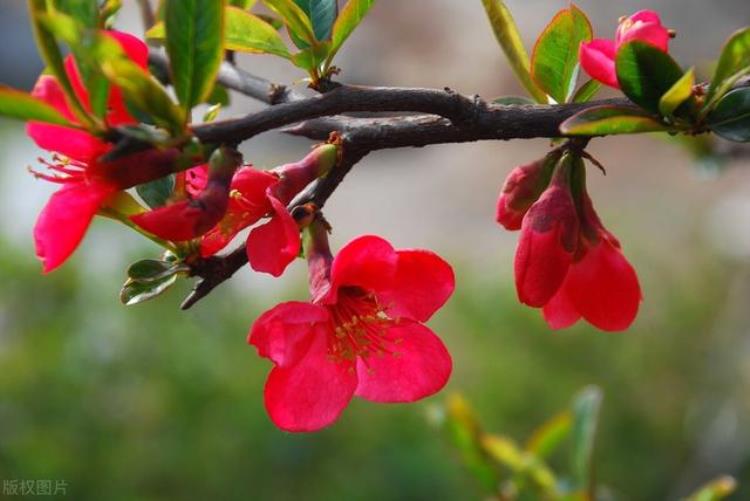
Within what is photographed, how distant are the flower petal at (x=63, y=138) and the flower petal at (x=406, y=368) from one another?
0.22 m

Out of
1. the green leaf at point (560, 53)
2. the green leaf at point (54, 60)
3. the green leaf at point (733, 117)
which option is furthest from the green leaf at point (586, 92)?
the green leaf at point (54, 60)

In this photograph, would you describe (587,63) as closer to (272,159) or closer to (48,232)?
(48,232)

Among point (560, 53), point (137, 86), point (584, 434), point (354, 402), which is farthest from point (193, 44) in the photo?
point (354, 402)

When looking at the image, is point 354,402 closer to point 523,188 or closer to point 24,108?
point 523,188

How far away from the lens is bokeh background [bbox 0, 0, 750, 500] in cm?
219

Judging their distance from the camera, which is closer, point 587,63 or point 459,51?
point 587,63

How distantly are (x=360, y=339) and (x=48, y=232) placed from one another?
0.22m

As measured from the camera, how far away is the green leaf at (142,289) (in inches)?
22.2

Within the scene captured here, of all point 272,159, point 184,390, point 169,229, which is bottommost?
point 272,159

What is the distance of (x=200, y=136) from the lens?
0.48m

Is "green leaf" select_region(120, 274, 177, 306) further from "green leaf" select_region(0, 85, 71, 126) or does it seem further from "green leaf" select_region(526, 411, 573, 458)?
"green leaf" select_region(526, 411, 573, 458)

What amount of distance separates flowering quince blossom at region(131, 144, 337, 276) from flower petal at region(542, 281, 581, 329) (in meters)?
0.19

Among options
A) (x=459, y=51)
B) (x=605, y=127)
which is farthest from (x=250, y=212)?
(x=459, y=51)

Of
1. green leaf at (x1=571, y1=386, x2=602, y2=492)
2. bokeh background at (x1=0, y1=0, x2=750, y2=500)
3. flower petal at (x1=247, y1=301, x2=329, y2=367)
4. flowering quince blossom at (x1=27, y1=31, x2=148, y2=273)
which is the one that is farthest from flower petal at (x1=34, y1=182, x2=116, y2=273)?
bokeh background at (x1=0, y1=0, x2=750, y2=500)
